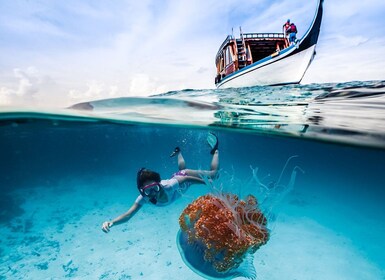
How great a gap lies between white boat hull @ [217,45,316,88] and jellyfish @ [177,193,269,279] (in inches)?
472

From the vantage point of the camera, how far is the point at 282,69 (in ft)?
48.8

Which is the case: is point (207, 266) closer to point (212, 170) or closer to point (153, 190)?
point (153, 190)

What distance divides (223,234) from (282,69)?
13100 millimetres

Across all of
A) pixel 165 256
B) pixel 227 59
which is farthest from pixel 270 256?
pixel 227 59

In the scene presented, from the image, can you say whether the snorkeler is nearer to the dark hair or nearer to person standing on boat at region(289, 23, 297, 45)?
the dark hair

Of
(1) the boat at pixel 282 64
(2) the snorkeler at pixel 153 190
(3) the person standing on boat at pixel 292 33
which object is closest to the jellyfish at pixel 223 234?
(2) the snorkeler at pixel 153 190

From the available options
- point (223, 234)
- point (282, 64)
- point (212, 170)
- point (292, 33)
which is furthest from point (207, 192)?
point (292, 33)

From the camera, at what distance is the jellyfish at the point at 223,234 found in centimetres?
443

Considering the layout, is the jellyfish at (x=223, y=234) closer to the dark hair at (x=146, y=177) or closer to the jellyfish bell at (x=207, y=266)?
the jellyfish bell at (x=207, y=266)

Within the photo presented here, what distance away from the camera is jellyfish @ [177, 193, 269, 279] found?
443 cm

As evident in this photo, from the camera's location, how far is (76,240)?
13.0m

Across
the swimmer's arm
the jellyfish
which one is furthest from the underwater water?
the swimmer's arm

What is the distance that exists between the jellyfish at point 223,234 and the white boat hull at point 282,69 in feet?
39.3

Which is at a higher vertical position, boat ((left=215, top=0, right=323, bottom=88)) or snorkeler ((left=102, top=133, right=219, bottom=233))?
boat ((left=215, top=0, right=323, bottom=88))
